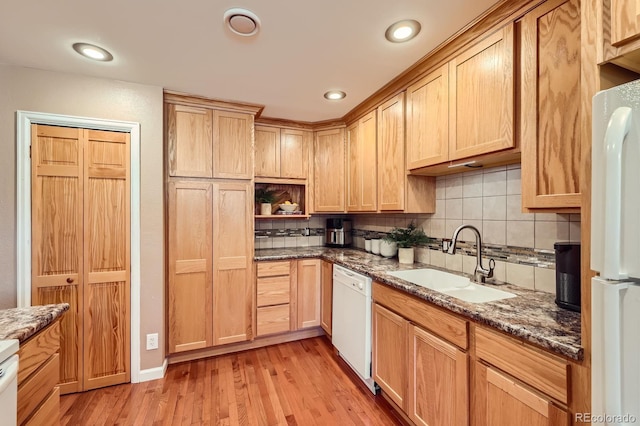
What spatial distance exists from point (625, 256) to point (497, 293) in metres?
0.95

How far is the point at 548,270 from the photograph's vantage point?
57.7 inches

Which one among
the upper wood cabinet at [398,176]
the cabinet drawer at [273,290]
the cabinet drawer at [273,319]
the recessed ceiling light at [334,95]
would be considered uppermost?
the recessed ceiling light at [334,95]

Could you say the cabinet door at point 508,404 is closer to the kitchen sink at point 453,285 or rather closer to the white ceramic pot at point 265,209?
the kitchen sink at point 453,285

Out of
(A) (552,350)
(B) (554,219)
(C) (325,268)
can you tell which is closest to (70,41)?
(C) (325,268)

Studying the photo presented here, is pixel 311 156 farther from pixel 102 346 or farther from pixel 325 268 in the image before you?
pixel 102 346

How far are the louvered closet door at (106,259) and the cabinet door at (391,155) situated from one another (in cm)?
211

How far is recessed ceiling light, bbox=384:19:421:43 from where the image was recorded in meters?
1.50

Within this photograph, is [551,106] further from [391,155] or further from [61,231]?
[61,231]

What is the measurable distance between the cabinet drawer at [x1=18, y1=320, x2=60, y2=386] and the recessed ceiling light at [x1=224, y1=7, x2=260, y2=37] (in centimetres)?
179

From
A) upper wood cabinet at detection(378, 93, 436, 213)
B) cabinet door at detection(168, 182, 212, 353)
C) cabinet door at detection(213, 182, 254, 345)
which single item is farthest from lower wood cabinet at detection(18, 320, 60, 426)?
upper wood cabinet at detection(378, 93, 436, 213)

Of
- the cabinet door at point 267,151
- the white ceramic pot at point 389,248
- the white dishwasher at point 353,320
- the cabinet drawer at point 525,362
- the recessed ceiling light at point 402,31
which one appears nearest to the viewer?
the cabinet drawer at point 525,362

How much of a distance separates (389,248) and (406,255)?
0.24 m

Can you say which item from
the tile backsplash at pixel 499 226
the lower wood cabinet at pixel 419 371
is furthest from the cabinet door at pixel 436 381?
the tile backsplash at pixel 499 226

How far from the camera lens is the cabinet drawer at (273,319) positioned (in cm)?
271
